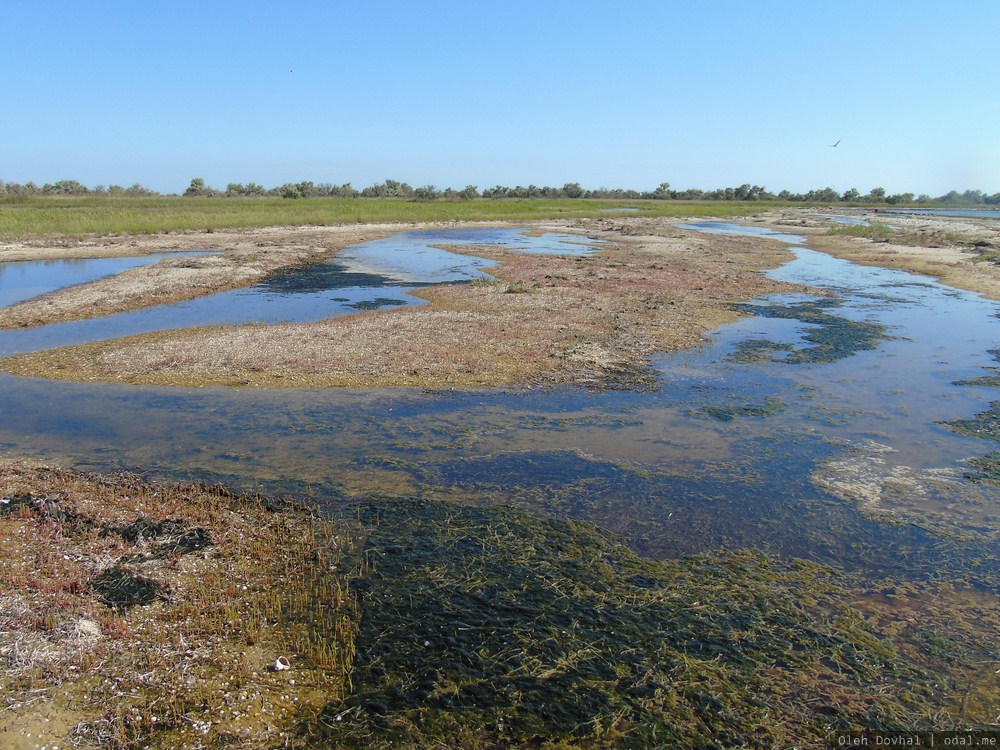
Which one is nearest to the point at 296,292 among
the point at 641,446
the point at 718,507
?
the point at 641,446

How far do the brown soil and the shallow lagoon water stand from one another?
0.98 metres

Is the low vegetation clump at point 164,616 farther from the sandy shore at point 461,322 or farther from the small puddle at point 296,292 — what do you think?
the small puddle at point 296,292

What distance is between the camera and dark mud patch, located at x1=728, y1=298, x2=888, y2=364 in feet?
59.5

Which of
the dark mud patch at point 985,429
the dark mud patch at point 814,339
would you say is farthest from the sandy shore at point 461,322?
the dark mud patch at point 985,429

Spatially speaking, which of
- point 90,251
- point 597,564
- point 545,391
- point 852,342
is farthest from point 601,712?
point 90,251

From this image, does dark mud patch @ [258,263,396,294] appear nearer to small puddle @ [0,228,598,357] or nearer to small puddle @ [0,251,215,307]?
small puddle @ [0,228,598,357]

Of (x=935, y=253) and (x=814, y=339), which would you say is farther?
(x=935, y=253)

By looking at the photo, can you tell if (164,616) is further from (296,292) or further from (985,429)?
(296,292)

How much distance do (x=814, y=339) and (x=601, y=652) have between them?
56.3 ft

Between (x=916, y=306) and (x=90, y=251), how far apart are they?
49052 mm

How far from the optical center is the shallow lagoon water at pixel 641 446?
29.9 feet

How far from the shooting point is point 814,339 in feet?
66.8

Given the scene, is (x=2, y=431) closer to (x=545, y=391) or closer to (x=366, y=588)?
(x=366, y=588)

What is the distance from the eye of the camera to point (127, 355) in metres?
16.9
